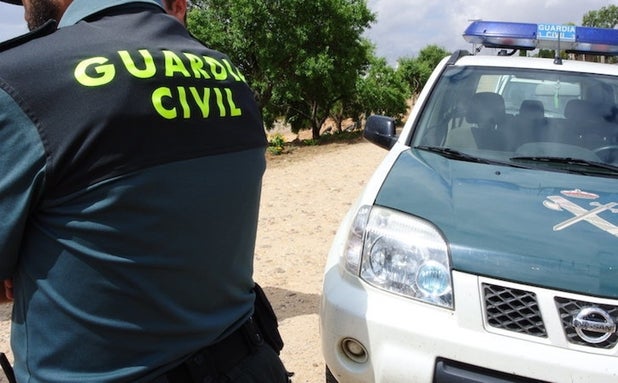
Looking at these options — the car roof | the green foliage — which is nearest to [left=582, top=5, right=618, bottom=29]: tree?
the green foliage

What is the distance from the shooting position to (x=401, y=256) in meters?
2.17

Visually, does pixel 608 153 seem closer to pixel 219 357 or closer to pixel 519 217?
pixel 519 217

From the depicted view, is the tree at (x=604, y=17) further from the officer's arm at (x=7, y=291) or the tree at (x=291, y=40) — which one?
the officer's arm at (x=7, y=291)

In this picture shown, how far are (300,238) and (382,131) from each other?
2068 millimetres

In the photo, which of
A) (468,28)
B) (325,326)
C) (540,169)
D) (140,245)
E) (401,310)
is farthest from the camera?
(468,28)

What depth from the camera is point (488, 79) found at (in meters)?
3.49

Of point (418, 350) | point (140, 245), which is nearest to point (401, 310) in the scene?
point (418, 350)

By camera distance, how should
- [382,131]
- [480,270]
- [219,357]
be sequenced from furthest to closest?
[382,131]
[480,270]
[219,357]

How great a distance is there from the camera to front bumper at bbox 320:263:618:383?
1.87m

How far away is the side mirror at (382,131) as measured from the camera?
350 cm

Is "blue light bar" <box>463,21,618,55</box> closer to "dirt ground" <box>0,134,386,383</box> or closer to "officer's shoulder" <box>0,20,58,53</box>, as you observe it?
"dirt ground" <box>0,134,386,383</box>

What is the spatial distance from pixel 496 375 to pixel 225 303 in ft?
3.63

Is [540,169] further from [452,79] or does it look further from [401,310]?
[401,310]

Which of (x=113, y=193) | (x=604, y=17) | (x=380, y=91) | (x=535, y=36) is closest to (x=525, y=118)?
(x=535, y=36)
